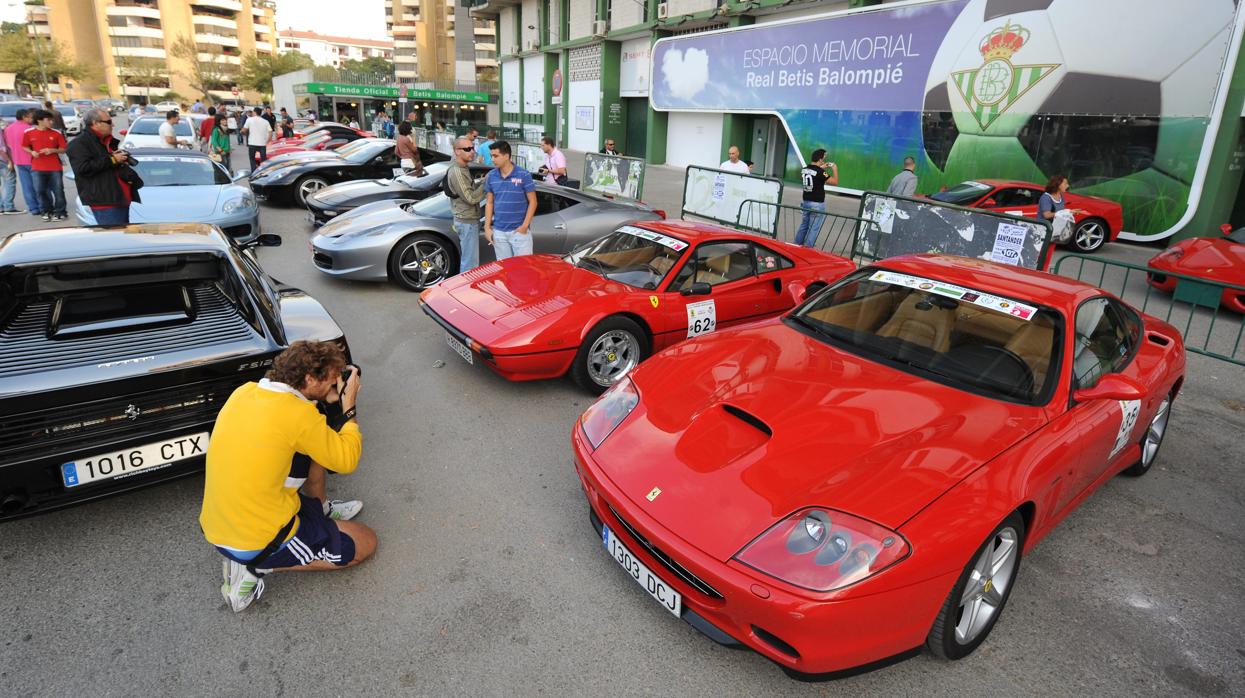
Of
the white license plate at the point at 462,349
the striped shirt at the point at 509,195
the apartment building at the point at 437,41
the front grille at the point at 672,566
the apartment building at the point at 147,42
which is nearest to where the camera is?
the front grille at the point at 672,566

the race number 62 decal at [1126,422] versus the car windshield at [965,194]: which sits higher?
the car windshield at [965,194]

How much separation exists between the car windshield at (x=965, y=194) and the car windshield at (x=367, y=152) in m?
10.4

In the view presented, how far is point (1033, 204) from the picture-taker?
37.0ft

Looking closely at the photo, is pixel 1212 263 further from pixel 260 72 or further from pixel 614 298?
pixel 260 72

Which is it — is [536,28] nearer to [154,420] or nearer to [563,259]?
[563,259]

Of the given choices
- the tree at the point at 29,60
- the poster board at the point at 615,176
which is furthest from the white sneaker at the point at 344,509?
the tree at the point at 29,60

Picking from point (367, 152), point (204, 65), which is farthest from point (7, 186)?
point (204, 65)

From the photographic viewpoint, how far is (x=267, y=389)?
8.14ft

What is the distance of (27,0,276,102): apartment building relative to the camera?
3378 inches

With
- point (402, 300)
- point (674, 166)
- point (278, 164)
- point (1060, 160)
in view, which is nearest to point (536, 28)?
point (674, 166)

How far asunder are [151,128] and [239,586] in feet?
74.0

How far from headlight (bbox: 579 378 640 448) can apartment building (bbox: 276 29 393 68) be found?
16780 cm

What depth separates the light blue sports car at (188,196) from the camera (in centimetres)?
805

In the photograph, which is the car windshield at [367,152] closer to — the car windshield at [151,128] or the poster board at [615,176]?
the poster board at [615,176]
